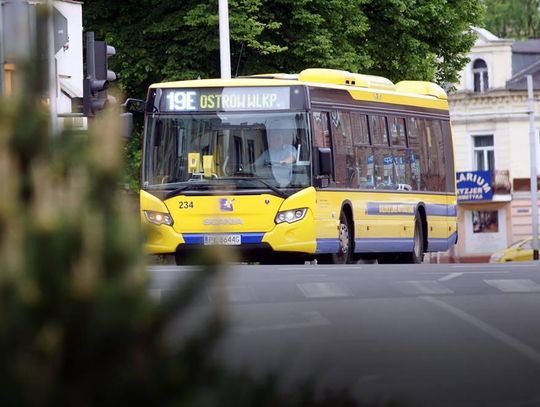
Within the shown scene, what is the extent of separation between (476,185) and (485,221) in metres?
2.12

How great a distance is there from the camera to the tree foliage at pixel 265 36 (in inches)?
1604

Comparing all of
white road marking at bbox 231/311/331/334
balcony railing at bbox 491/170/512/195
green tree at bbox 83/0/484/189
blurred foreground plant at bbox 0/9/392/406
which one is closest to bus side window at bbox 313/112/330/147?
green tree at bbox 83/0/484/189

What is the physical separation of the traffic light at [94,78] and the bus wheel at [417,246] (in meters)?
7.72

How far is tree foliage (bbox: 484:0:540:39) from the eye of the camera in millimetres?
89750

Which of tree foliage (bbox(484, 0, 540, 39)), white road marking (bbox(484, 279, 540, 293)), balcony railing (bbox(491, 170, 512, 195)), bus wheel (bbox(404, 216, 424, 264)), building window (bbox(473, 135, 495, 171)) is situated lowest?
white road marking (bbox(484, 279, 540, 293))

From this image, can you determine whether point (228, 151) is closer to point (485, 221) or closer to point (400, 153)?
point (400, 153)

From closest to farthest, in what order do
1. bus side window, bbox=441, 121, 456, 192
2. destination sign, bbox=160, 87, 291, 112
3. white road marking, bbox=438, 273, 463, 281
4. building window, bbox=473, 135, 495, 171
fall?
white road marking, bbox=438, 273, 463, 281 < destination sign, bbox=160, 87, 291, 112 < bus side window, bbox=441, 121, 456, 192 < building window, bbox=473, 135, 495, 171

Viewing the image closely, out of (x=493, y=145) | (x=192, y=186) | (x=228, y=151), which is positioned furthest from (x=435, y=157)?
(x=493, y=145)

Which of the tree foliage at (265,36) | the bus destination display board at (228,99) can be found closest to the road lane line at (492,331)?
the bus destination display board at (228,99)

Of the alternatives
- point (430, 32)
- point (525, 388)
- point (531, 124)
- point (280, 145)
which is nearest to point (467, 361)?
point (525, 388)

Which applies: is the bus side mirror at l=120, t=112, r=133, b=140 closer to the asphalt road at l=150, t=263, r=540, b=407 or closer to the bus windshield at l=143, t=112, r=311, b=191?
the asphalt road at l=150, t=263, r=540, b=407

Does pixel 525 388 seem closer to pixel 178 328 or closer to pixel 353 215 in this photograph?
pixel 178 328

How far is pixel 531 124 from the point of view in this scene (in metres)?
71.2

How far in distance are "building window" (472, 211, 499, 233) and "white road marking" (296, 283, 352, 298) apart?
57122mm
